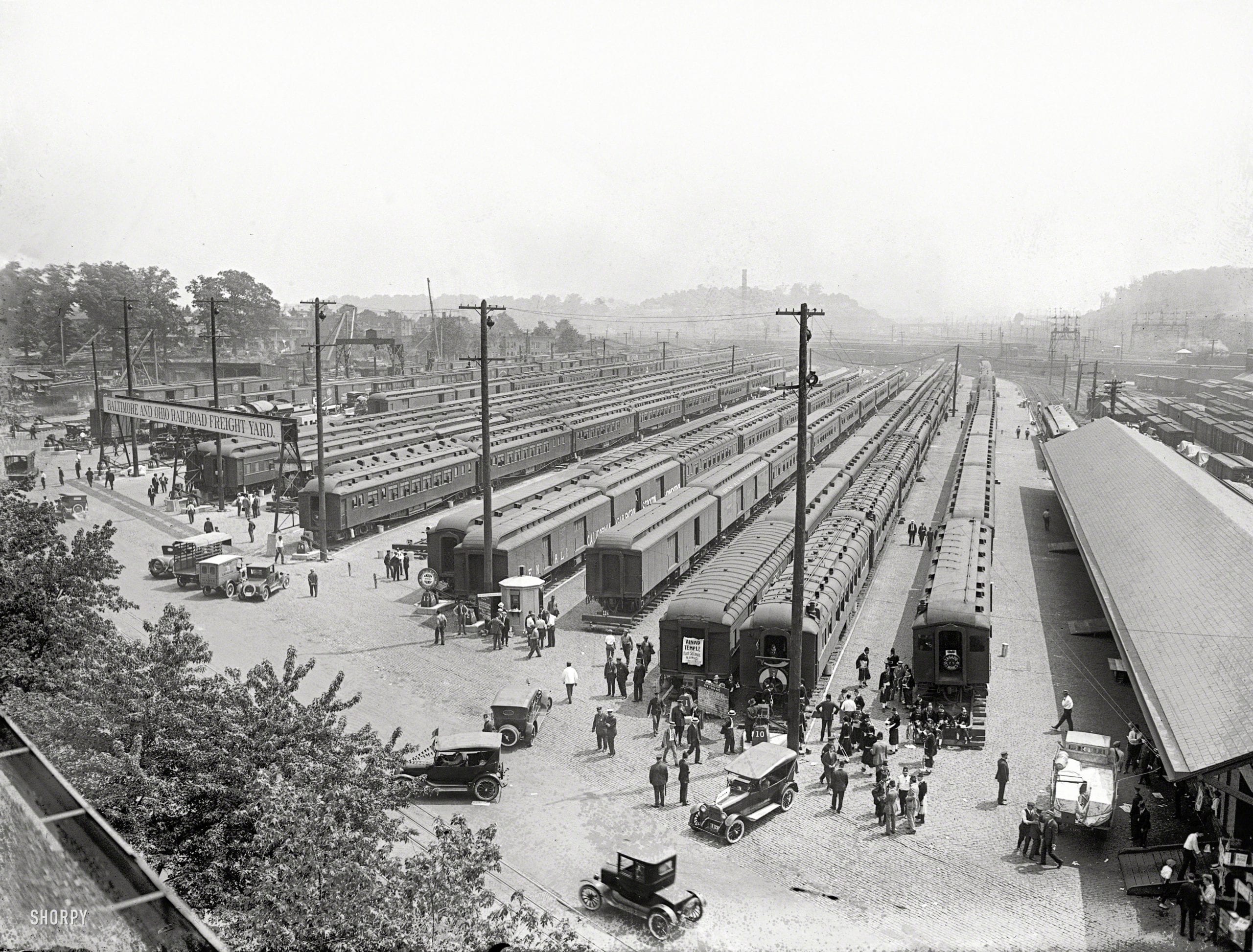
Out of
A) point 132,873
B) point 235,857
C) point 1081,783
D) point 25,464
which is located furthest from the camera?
point 25,464

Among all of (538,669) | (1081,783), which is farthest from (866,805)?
(538,669)

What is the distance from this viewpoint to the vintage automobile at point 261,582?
36.6 metres

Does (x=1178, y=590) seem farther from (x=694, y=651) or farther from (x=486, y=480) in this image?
(x=486, y=480)

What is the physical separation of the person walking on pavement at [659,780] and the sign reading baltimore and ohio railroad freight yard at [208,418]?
93.7ft

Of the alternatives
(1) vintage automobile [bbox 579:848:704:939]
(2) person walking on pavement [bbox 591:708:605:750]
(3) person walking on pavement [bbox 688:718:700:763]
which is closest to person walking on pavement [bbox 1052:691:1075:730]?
(3) person walking on pavement [bbox 688:718:700:763]

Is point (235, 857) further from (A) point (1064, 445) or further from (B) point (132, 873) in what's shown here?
(A) point (1064, 445)

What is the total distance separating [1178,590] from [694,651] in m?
12.7

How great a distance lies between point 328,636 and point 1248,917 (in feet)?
84.1

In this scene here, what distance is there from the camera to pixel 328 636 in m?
32.1

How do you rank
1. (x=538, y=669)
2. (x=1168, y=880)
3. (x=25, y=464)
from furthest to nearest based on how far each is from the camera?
(x=25, y=464) < (x=538, y=669) < (x=1168, y=880)

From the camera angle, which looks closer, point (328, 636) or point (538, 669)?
point (538, 669)

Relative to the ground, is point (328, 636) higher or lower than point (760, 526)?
lower

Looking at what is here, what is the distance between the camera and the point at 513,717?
23625 millimetres

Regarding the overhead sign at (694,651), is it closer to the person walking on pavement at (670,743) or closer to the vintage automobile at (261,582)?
the person walking on pavement at (670,743)
